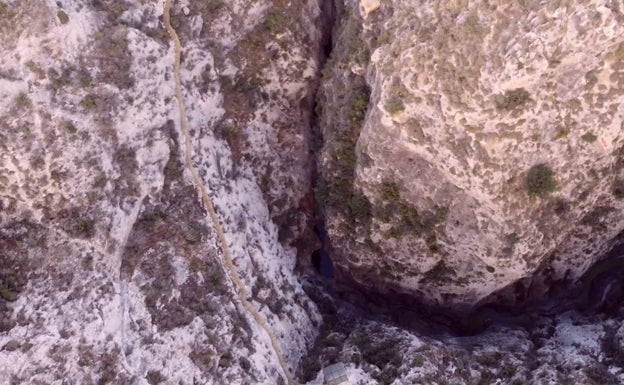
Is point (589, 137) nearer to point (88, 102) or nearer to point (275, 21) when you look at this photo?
point (275, 21)

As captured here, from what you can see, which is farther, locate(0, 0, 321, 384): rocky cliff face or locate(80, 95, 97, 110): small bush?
locate(80, 95, 97, 110): small bush

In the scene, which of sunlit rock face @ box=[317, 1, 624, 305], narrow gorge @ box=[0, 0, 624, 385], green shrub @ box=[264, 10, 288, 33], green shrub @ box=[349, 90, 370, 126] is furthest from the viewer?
green shrub @ box=[264, 10, 288, 33]

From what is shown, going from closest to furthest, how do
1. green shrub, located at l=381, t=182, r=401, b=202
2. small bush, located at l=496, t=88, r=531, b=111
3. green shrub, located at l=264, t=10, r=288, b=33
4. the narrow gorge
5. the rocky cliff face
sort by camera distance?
1. small bush, located at l=496, t=88, r=531, b=111
2. the narrow gorge
3. the rocky cliff face
4. green shrub, located at l=381, t=182, r=401, b=202
5. green shrub, located at l=264, t=10, r=288, b=33

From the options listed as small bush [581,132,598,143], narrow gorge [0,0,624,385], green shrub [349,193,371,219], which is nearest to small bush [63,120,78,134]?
narrow gorge [0,0,624,385]

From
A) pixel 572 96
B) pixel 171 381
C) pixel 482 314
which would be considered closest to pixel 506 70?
pixel 572 96

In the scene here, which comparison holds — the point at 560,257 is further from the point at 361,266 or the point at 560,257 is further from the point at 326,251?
the point at 326,251

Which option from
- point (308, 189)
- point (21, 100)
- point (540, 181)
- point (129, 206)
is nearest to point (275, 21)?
point (308, 189)

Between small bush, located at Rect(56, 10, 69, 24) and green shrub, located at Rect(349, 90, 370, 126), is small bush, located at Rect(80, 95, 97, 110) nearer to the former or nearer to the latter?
small bush, located at Rect(56, 10, 69, 24)
